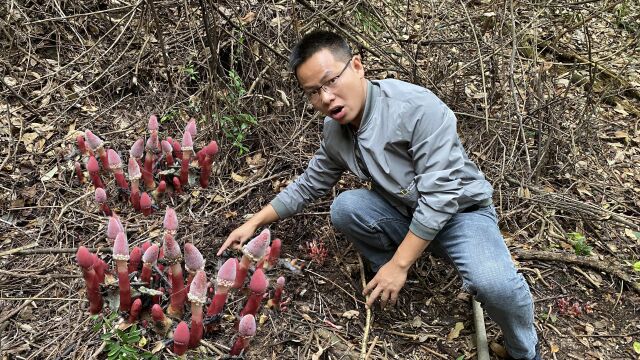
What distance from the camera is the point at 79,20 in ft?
14.9

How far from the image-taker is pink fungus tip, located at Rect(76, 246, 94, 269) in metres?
2.08

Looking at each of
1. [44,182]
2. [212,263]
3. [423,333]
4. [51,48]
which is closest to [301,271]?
[212,263]

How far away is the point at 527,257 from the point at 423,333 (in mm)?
920

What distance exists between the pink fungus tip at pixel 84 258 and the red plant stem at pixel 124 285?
11 centimetres

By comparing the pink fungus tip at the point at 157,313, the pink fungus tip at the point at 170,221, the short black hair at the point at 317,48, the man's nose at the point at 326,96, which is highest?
the short black hair at the point at 317,48

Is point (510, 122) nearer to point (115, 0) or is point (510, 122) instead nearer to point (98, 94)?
point (98, 94)

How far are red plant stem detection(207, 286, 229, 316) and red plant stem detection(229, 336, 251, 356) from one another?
168 millimetres

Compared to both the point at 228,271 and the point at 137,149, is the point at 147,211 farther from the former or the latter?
the point at 228,271

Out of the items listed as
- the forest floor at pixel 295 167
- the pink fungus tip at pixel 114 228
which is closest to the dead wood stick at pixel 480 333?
the forest floor at pixel 295 167

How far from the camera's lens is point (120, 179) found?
311cm

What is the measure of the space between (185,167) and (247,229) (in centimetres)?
87

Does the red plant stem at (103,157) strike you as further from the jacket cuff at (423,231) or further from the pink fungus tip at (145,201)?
Result: the jacket cuff at (423,231)

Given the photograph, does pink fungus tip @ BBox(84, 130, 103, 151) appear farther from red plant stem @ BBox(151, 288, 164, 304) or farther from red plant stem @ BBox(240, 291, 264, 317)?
red plant stem @ BBox(240, 291, 264, 317)

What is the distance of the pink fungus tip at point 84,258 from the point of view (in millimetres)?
2080
